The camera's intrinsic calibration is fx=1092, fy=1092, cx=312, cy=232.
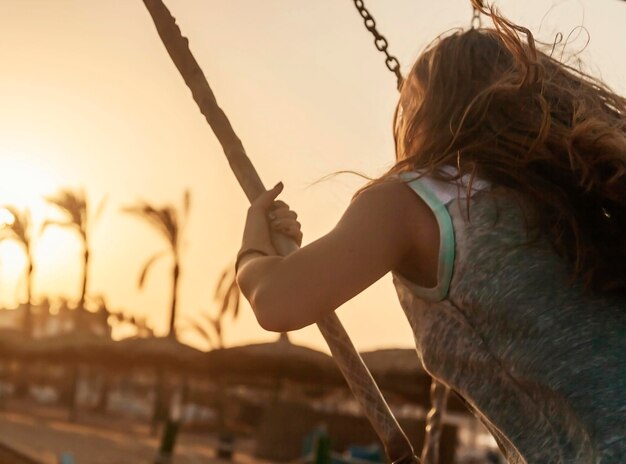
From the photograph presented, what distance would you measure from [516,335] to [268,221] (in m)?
0.46

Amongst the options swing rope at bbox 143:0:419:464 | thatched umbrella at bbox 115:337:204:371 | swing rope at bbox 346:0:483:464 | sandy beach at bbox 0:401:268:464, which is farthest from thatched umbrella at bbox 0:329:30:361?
swing rope at bbox 143:0:419:464

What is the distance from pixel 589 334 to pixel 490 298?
4.1 inches

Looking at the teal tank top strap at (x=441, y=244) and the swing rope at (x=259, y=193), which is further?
the swing rope at (x=259, y=193)

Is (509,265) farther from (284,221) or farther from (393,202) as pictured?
(284,221)

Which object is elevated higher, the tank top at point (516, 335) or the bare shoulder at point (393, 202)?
the bare shoulder at point (393, 202)

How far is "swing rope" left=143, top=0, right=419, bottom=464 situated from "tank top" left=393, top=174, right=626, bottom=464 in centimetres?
17

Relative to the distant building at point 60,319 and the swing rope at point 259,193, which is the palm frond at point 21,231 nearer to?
the distant building at point 60,319

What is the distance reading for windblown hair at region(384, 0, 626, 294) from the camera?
1.16 metres

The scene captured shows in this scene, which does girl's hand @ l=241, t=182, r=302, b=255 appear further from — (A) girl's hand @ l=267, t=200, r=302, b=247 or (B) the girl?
(B) the girl

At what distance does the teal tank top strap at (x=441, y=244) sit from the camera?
1.14 m

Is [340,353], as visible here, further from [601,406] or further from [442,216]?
[601,406]

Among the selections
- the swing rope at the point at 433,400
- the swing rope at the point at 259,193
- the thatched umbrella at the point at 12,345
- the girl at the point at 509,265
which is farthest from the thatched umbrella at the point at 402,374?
the girl at the point at 509,265

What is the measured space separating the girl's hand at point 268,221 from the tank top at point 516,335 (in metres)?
0.27

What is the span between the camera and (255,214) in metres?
1.46
